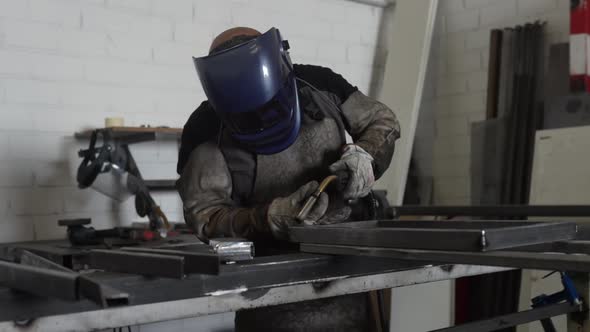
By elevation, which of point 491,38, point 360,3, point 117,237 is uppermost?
point 360,3

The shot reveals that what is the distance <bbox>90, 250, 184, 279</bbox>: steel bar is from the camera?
105cm

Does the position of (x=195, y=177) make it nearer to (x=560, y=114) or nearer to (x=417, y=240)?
(x=417, y=240)

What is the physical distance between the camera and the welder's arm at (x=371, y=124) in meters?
1.99

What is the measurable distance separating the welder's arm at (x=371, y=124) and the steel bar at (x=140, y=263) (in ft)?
3.17

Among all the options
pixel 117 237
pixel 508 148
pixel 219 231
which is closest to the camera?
pixel 219 231

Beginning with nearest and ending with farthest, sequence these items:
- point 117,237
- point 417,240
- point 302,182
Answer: point 417,240 → point 302,182 → point 117,237

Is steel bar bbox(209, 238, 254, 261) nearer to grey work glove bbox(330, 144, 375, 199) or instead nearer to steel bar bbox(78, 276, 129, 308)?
steel bar bbox(78, 276, 129, 308)

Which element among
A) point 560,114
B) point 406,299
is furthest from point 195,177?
point 560,114

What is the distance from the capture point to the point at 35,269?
0.98m

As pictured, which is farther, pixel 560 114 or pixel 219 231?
pixel 560 114

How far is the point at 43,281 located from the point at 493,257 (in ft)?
2.18

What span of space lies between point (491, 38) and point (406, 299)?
158 centimetres

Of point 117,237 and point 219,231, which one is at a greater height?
point 219,231

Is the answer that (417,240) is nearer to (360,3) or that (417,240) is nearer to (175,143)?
(175,143)
